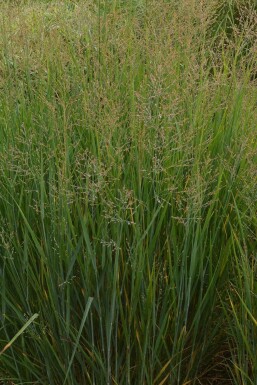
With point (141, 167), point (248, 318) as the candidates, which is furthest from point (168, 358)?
point (141, 167)

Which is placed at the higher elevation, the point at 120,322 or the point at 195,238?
the point at 195,238

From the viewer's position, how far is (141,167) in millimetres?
2217

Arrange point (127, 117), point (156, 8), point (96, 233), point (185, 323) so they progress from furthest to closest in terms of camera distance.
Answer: point (156, 8) < point (127, 117) < point (96, 233) < point (185, 323)

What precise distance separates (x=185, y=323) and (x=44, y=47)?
131 cm

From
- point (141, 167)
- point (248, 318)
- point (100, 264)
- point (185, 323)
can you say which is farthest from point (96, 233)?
point (248, 318)

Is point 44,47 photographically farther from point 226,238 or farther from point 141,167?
point 226,238

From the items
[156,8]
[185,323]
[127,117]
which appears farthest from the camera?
[156,8]

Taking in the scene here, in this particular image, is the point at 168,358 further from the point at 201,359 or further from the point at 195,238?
the point at 195,238

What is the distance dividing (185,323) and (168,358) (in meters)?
0.20

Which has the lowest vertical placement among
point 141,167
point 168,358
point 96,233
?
point 168,358

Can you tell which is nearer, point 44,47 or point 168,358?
point 168,358

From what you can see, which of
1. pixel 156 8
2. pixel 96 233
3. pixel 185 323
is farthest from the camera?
pixel 156 8

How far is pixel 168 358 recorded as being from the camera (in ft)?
7.41

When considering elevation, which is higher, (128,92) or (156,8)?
(156,8)
